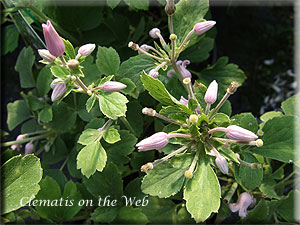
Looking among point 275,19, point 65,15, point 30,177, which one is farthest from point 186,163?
point 275,19

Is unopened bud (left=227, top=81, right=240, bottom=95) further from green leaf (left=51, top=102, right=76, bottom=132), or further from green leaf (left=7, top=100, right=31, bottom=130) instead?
green leaf (left=7, top=100, right=31, bottom=130)

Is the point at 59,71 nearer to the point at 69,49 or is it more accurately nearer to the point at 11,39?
the point at 69,49

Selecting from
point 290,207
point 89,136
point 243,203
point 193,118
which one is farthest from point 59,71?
point 290,207

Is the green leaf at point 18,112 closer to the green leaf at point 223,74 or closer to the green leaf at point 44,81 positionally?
the green leaf at point 44,81

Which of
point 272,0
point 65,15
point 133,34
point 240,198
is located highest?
point 65,15

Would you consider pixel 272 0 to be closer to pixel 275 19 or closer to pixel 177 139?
pixel 275 19

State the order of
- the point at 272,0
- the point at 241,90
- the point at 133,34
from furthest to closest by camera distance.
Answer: the point at 272,0 < the point at 241,90 < the point at 133,34
